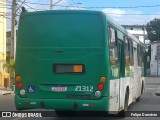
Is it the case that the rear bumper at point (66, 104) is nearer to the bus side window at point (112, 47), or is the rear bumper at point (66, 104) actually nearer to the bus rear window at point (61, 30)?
the bus side window at point (112, 47)

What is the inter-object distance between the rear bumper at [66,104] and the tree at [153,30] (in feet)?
435

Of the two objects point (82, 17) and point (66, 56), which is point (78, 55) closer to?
point (66, 56)

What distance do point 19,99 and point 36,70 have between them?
0.91m

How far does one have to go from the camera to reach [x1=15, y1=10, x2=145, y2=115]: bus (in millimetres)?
11547

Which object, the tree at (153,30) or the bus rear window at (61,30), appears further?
the tree at (153,30)

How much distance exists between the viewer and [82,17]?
11.8 metres

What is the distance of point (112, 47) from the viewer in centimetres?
1237

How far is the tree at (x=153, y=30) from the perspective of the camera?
469ft

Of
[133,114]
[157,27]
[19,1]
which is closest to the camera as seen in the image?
[133,114]

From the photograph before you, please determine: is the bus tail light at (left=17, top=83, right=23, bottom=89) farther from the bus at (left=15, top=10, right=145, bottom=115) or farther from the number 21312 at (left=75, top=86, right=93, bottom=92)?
the number 21312 at (left=75, top=86, right=93, bottom=92)

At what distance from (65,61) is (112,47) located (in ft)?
4.95

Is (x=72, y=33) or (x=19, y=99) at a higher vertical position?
(x=72, y=33)

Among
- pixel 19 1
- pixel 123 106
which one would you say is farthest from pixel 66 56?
pixel 19 1

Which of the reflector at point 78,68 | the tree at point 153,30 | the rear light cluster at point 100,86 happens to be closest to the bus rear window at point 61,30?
the reflector at point 78,68
